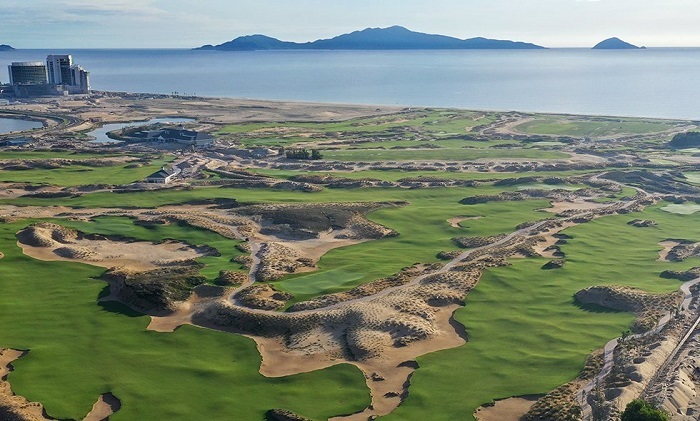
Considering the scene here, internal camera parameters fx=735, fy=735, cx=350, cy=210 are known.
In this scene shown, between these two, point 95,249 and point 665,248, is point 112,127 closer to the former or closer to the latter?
point 95,249

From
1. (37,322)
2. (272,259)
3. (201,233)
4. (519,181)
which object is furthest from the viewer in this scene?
(519,181)

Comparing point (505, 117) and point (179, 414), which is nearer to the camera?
point (179, 414)

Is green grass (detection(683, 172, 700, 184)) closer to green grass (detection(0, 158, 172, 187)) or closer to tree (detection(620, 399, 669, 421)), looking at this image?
green grass (detection(0, 158, 172, 187))

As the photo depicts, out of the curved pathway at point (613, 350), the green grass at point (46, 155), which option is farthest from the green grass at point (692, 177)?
the green grass at point (46, 155)

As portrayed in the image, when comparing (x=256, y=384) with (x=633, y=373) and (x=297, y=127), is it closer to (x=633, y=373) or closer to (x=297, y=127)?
(x=633, y=373)

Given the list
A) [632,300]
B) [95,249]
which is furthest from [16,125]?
[632,300]

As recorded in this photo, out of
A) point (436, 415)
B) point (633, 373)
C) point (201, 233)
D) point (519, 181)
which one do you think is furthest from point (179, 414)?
point (519, 181)

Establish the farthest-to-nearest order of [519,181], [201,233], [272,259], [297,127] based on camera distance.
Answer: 1. [297,127]
2. [519,181]
3. [201,233]
4. [272,259]
